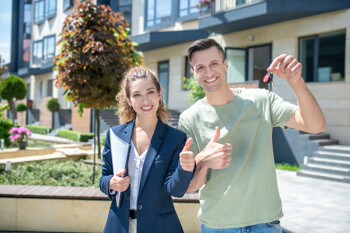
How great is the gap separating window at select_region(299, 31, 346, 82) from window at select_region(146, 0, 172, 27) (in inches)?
335

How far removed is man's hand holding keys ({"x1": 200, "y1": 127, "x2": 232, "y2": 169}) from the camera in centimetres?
182

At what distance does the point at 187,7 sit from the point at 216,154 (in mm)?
17781

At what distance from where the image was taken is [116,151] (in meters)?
2.29

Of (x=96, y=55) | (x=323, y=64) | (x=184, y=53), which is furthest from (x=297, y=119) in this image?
(x=184, y=53)

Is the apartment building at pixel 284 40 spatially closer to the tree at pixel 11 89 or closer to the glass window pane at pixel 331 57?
the glass window pane at pixel 331 57

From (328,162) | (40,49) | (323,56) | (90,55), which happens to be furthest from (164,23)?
(40,49)

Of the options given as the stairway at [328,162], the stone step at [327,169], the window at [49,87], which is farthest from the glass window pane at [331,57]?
the window at [49,87]

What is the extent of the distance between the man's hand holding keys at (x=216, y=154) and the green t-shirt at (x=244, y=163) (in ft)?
0.43

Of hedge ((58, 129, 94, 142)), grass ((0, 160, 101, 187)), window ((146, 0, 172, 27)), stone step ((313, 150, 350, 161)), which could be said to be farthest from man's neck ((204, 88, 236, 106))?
window ((146, 0, 172, 27))

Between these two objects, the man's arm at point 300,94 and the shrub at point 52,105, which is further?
the shrub at point 52,105

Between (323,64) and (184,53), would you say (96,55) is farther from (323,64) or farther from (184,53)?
(184,53)

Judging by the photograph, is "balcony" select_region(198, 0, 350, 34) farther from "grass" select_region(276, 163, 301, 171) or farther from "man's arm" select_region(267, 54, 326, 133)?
"man's arm" select_region(267, 54, 326, 133)

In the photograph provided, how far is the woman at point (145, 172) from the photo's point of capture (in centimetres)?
220

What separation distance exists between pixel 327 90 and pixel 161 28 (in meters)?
10.7
